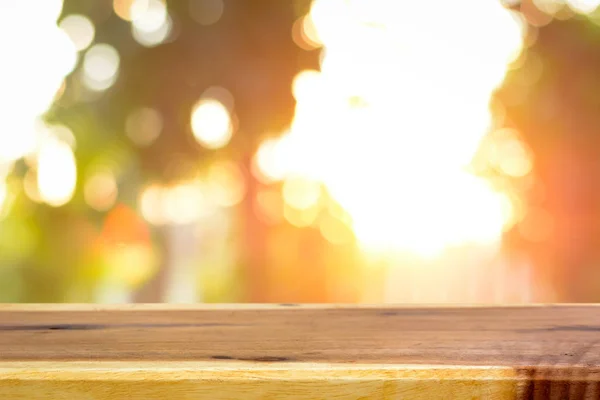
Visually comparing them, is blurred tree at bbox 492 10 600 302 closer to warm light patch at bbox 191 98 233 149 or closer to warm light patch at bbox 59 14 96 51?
warm light patch at bbox 191 98 233 149

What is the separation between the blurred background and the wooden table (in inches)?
250

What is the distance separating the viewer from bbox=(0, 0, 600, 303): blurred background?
678 cm

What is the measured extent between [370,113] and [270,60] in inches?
58.8

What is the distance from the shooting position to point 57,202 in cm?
714

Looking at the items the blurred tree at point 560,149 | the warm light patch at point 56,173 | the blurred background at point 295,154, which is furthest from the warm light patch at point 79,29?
the blurred tree at point 560,149

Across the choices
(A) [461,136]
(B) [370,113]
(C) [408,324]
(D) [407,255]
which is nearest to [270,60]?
(B) [370,113]

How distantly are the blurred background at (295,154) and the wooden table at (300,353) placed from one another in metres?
6.35

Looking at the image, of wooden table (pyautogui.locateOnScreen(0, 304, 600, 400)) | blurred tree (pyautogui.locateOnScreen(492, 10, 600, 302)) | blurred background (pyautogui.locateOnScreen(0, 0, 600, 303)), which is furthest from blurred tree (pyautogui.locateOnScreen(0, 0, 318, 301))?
wooden table (pyautogui.locateOnScreen(0, 304, 600, 400))

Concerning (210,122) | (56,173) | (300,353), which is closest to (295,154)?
(210,122)

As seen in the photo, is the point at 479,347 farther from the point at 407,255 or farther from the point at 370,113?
the point at 407,255

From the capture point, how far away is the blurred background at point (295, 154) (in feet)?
22.2

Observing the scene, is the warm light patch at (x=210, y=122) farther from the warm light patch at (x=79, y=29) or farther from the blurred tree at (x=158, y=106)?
the warm light patch at (x=79, y=29)

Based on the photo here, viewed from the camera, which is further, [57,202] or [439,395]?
[57,202]

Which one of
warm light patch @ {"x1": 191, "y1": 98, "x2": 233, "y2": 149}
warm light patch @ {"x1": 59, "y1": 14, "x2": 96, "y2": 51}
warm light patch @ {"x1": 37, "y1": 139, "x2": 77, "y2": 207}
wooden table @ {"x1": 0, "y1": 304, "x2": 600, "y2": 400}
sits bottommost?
wooden table @ {"x1": 0, "y1": 304, "x2": 600, "y2": 400}
